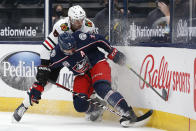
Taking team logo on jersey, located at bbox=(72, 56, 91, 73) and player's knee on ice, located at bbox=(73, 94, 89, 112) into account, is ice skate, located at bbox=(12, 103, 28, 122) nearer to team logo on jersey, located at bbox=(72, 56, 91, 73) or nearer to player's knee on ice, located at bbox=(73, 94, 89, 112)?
player's knee on ice, located at bbox=(73, 94, 89, 112)

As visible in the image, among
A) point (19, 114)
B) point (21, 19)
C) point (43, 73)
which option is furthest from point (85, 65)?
point (21, 19)

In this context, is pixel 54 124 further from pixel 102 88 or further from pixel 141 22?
pixel 141 22

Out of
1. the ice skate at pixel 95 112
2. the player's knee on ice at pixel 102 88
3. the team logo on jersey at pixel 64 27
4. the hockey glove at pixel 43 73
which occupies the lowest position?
the ice skate at pixel 95 112

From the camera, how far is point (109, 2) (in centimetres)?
766

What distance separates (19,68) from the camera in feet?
26.0

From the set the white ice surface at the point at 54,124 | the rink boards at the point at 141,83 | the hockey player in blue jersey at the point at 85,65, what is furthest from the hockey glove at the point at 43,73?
the rink boards at the point at 141,83

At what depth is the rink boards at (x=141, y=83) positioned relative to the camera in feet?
18.9

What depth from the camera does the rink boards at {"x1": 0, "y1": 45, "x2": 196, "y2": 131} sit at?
18.9ft

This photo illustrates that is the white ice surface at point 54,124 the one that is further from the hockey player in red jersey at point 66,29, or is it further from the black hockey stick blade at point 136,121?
the hockey player in red jersey at point 66,29

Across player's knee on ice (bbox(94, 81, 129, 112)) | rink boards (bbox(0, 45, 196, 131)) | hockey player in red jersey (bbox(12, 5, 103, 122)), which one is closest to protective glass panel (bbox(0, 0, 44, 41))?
rink boards (bbox(0, 45, 196, 131))

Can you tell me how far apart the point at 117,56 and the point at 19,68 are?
6.22 ft

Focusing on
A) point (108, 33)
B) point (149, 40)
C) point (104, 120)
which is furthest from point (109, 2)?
point (104, 120)

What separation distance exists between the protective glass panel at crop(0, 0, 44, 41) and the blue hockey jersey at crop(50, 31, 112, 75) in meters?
1.53

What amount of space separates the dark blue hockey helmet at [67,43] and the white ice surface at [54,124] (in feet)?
2.82
